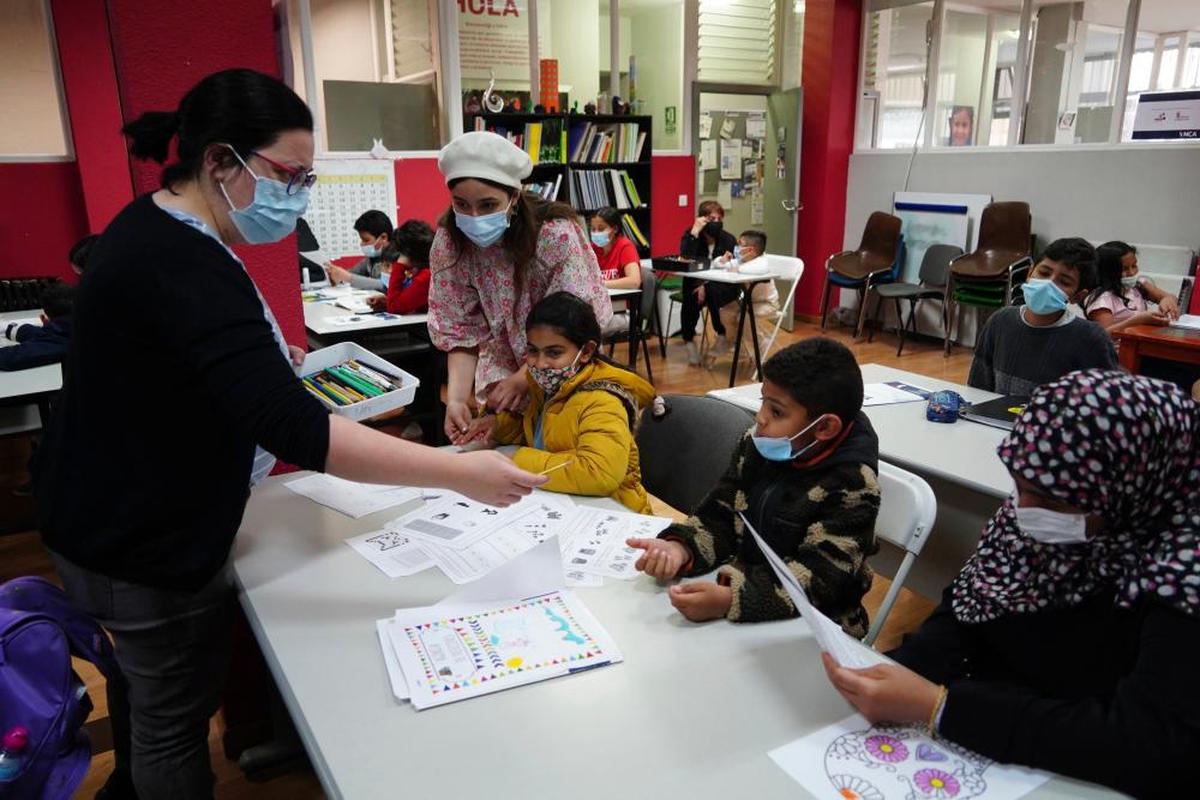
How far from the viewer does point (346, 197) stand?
6043mm

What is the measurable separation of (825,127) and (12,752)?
764 centimetres

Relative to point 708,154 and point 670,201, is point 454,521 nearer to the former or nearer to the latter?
point 670,201

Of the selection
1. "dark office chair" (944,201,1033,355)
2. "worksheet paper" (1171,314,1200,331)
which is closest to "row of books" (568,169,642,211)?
"dark office chair" (944,201,1033,355)

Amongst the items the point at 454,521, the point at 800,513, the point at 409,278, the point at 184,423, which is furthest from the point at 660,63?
the point at 184,423

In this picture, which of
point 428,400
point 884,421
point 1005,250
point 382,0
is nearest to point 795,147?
point 1005,250

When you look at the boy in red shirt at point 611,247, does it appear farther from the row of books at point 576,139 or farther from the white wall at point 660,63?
the white wall at point 660,63

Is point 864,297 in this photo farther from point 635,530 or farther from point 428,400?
point 635,530

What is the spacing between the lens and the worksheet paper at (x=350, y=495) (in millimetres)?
1732

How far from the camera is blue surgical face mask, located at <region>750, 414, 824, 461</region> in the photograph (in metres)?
1.42

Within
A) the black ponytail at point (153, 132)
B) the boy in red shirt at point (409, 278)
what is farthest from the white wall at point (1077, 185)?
the black ponytail at point (153, 132)

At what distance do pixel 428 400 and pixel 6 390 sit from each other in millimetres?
1976

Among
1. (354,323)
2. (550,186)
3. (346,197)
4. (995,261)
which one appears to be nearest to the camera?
(354,323)

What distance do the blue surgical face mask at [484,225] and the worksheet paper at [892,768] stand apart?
4.53 ft

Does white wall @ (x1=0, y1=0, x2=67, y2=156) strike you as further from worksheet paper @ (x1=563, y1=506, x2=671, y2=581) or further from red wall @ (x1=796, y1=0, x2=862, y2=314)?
red wall @ (x1=796, y1=0, x2=862, y2=314)
